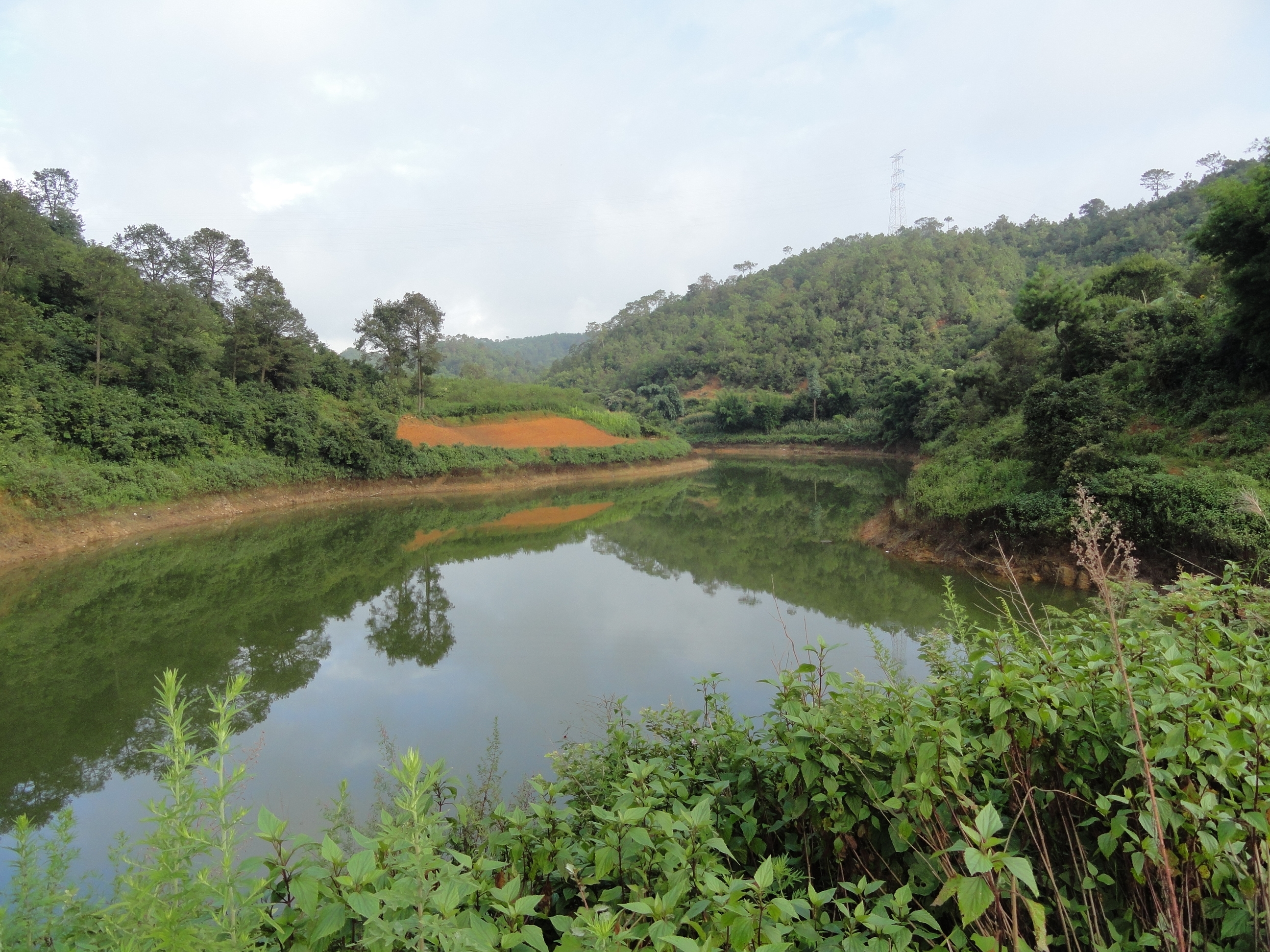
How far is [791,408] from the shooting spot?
44.5m

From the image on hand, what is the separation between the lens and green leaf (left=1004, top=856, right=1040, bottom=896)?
3.85ft

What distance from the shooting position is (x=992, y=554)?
10352 millimetres

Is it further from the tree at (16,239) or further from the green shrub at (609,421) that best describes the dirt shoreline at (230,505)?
the tree at (16,239)

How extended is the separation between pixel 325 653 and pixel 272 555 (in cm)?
628

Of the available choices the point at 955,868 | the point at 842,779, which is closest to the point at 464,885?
the point at 842,779

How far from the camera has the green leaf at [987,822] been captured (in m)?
1.28

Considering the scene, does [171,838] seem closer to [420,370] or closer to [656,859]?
[656,859]

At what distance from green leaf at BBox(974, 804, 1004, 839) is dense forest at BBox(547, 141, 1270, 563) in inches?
134

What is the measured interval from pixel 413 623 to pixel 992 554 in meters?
9.15

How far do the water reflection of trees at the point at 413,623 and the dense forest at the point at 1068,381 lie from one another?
293 inches

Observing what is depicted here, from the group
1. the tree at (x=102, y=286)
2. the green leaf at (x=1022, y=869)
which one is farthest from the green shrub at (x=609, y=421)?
the green leaf at (x=1022, y=869)

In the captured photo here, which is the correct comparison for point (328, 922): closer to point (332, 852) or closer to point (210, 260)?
point (332, 852)

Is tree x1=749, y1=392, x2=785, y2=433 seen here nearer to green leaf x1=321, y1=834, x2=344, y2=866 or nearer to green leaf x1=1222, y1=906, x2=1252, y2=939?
green leaf x1=1222, y1=906, x2=1252, y2=939

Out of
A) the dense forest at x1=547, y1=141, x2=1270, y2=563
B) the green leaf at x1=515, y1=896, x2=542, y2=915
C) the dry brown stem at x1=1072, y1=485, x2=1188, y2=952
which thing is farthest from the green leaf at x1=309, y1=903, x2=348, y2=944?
the dense forest at x1=547, y1=141, x2=1270, y2=563
